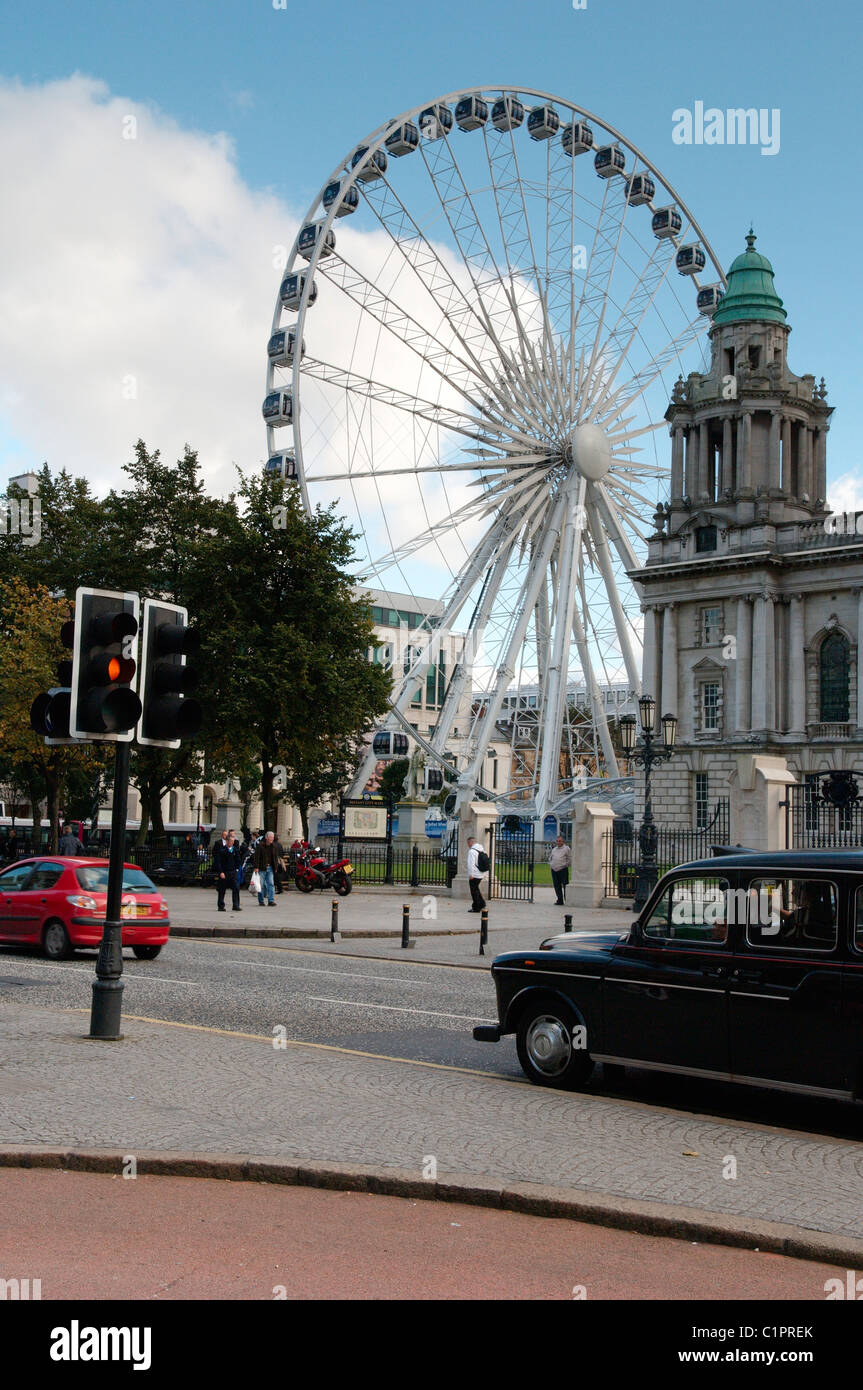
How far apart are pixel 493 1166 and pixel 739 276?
261ft

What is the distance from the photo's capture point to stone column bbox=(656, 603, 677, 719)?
76.7 m

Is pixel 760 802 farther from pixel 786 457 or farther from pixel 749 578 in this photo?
pixel 786 457

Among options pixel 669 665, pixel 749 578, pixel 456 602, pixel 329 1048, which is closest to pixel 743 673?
pixel 669 665

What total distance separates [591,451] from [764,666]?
21.1m

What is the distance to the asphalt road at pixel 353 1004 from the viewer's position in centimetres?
1036

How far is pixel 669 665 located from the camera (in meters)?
76.9

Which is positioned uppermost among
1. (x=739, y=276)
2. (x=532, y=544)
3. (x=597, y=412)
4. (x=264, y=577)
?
(x=739, y=276)

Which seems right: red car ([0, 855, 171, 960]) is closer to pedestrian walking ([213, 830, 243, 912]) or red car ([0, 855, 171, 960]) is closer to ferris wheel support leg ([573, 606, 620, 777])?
pedestrian walking ([213, 830, 243, 912])

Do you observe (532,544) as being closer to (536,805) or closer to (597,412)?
(597,412)

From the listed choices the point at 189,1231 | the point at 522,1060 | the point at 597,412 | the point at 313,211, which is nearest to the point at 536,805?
the point at 597,412

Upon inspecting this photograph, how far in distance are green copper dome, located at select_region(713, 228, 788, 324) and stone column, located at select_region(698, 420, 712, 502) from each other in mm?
6422

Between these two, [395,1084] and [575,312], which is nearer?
[395,1084]

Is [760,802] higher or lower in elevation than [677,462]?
lower

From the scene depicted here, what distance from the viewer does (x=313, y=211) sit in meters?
49.0
